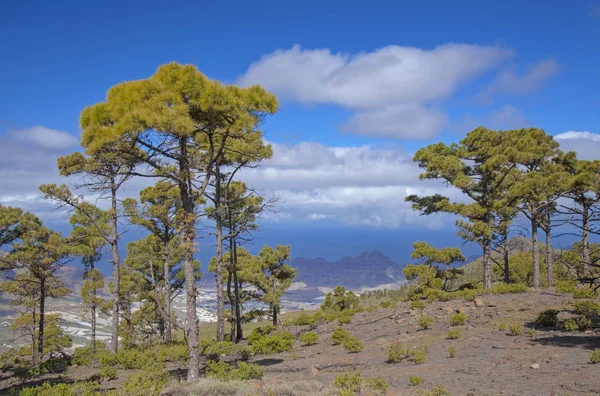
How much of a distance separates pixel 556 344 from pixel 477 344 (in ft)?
7.44

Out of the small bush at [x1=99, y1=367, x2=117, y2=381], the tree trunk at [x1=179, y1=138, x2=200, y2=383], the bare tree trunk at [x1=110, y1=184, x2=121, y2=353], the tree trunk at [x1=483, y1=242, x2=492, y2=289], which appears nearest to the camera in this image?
the tree trunk at [x1=179, y1=138, x2=200, y2=383]

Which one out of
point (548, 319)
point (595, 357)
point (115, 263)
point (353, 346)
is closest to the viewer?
point (595, 357)

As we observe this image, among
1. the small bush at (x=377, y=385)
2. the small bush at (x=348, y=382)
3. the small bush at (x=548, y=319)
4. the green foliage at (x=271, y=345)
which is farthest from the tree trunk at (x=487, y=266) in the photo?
the small bush at (x=348, y=382)

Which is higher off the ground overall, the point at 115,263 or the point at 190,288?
the point at 115,263

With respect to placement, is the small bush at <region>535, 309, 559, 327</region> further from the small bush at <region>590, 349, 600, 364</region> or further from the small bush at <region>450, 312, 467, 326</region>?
the small bush at <region>590, 349, 600, 364</region>

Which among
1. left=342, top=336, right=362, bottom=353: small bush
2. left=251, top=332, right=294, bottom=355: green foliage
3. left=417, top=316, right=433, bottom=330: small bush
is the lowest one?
left=251, top=332, right=294, bottom=355: green foliage

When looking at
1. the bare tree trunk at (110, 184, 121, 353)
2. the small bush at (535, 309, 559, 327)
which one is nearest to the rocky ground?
the small bush at (535, 309, 559, 327)

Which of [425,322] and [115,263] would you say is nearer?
[115,263]

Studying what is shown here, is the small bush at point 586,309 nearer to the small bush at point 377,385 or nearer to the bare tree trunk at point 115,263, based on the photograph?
the small bush at point 377,385

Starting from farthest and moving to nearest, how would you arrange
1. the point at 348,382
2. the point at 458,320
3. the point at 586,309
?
the point at 458,320, the point at 586,309, the point at 348,382

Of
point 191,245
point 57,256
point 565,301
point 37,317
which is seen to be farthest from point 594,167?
point 37,317

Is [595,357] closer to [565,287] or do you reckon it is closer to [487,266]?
[565,287]

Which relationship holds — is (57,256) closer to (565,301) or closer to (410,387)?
(410,387)

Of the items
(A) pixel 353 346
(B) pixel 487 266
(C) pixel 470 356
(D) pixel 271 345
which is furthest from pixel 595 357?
(B) pixel 487 266
